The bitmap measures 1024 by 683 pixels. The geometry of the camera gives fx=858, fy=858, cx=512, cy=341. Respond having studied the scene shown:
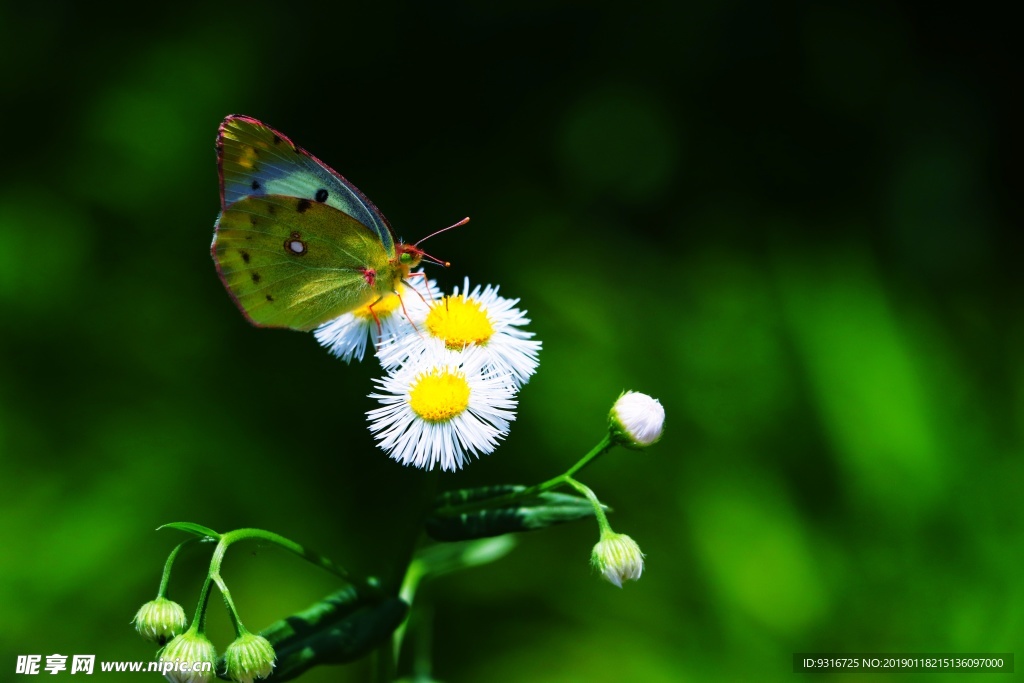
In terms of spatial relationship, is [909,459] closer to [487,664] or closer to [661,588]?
[661,588]

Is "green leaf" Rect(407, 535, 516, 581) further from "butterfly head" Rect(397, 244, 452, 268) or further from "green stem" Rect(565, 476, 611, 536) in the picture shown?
"butterfly head" Rect(397, 244, 452, 268)

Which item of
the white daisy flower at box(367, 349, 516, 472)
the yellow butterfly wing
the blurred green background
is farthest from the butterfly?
the blurred green background

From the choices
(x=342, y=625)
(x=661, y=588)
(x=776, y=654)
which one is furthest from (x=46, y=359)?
(x=776, y=654)

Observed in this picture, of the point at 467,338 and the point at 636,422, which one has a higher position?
the point at 467,338

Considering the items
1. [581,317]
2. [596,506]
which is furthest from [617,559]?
[581,317]

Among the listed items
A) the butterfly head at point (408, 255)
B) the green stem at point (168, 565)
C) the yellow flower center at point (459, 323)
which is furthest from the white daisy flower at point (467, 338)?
the green stem at point (168, 565)

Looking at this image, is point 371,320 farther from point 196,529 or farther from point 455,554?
point 196,529
